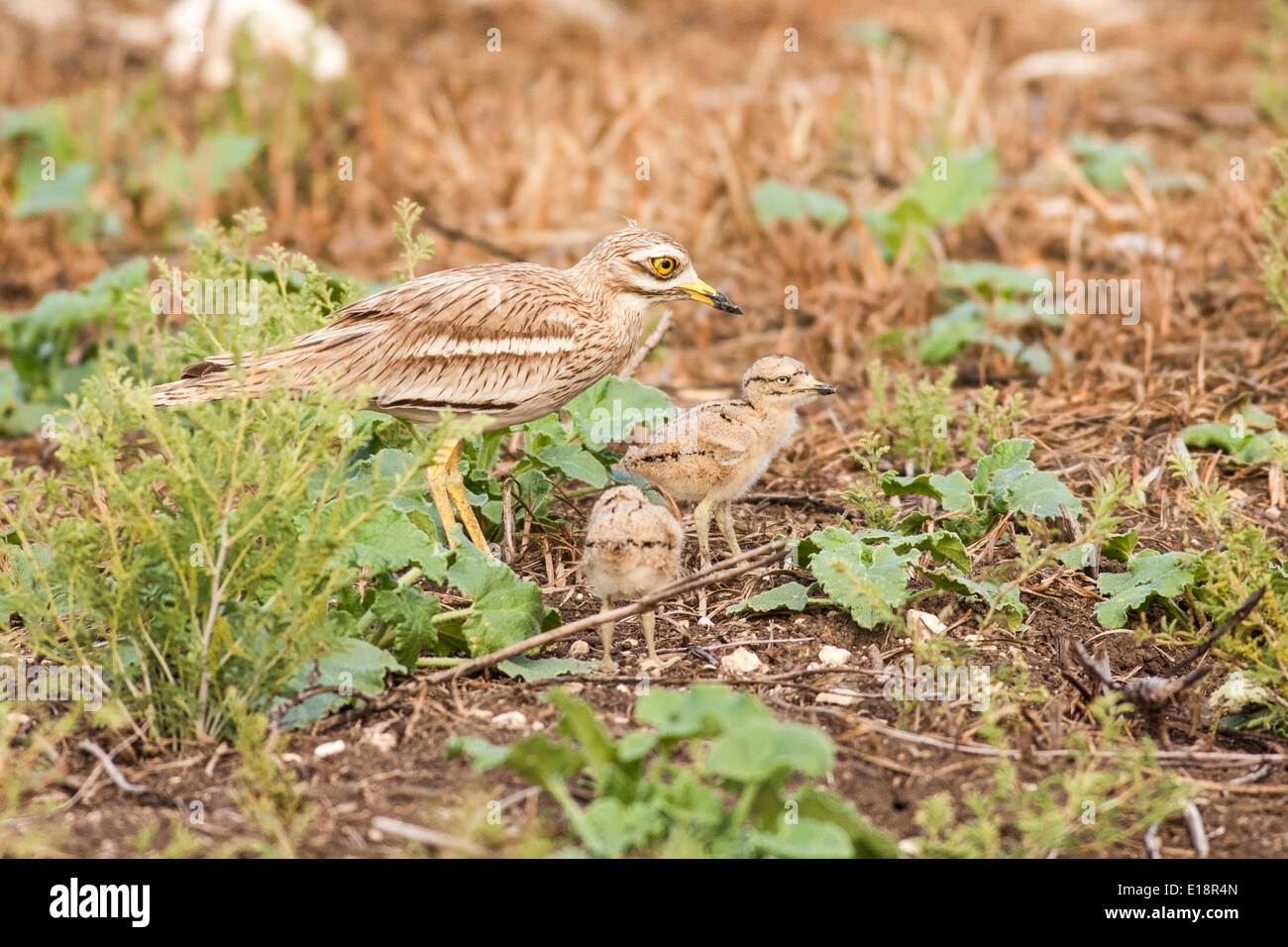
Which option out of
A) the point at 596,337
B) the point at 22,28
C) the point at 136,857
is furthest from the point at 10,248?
the point at 136,857

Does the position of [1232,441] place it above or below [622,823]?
above

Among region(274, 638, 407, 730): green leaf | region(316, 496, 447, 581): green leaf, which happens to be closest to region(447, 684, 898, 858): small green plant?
region(274, 638, 407, 730): green leaf

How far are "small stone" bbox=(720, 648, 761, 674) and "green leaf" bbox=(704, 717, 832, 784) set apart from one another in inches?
50.8

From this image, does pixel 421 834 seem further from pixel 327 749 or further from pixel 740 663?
pixel 740 663

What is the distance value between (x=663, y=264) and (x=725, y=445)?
0.95 m

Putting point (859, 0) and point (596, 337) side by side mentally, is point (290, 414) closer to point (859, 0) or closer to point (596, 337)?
point (596, 337)

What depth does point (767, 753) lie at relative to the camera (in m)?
3.39

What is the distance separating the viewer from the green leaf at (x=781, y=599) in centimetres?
498

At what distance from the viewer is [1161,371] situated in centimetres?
705

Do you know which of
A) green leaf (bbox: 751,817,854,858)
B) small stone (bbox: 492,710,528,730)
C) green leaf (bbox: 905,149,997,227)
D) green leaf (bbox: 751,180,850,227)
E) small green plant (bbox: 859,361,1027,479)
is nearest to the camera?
green leaf (bbox: 751,817,854,858)

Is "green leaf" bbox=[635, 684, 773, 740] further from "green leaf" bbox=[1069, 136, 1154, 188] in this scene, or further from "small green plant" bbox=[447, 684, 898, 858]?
"green leaf" bbox=[1069, 136, 1154, 188]

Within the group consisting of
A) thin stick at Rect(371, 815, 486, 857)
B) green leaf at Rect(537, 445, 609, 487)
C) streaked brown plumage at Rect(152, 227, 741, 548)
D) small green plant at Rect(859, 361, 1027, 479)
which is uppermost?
streaked brown plumage at Rect(152, 227, 741, 548)

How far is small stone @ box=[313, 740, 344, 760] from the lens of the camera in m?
4.18

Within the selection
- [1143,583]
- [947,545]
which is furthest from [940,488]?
[1143,583]
